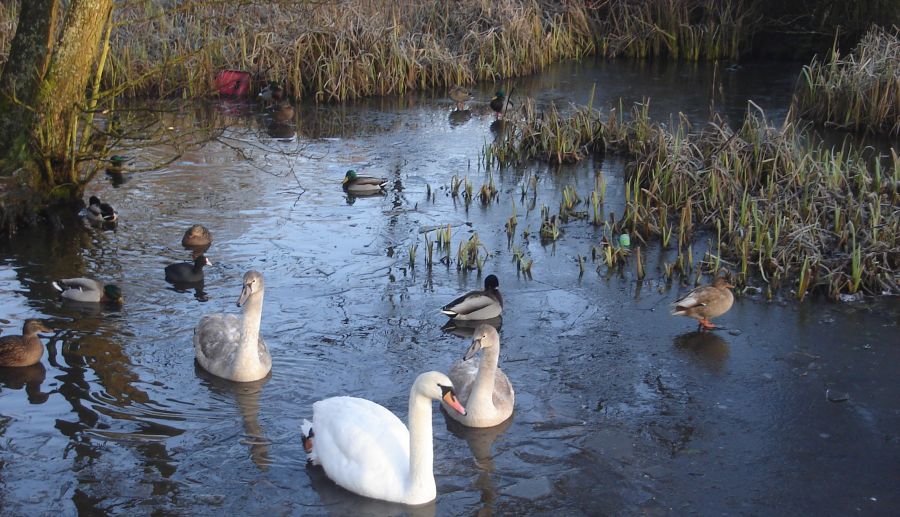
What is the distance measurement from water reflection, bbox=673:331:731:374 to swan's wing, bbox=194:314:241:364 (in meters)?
3.46

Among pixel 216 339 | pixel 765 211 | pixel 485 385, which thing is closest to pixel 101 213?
pixel 216 339

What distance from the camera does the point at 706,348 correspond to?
7.94 metres

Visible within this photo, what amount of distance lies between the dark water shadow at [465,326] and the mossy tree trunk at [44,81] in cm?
494

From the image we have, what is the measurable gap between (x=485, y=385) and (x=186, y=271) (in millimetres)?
3829

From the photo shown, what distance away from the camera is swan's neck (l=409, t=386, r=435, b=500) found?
557 cm

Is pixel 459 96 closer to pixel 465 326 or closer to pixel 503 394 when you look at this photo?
pixel 465 326

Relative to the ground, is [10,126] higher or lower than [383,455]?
higher

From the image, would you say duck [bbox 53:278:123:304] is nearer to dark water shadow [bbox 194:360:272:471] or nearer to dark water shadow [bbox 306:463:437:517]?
dark water shadow [bbox 194:360:272:471]

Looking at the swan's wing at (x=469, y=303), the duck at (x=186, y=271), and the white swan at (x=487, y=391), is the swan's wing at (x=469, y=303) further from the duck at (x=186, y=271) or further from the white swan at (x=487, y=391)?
the duck at (x=186, y=271)

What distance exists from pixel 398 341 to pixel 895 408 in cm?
366

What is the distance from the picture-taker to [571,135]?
1370 centimetres

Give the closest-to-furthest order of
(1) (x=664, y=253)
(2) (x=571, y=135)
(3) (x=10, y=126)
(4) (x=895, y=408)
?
1. (4) (x=895, y=408)
2. (1) (x=664, y=253)
3. (3) (x=10, y=126)
4. (2) (x=571, y=135)

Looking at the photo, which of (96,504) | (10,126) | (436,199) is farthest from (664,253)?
(10,126)

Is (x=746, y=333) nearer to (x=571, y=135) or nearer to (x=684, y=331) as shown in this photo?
(x=684, y=331)
